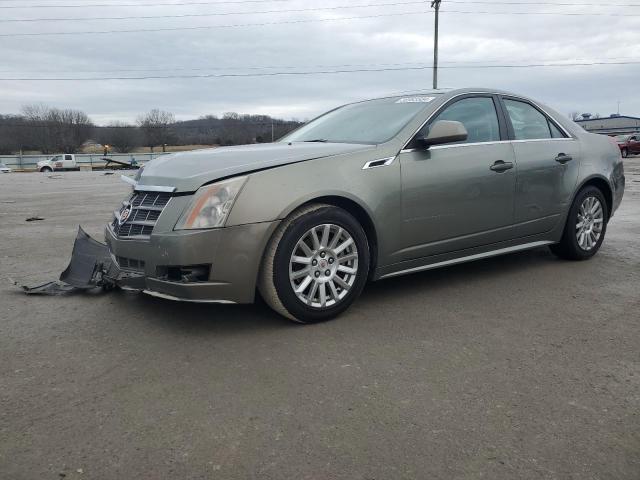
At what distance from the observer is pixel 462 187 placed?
448 centimetres

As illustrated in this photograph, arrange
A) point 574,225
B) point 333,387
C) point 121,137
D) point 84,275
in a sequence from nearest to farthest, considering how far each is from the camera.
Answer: point 333,387
point 84,275
point 574,225
point 121,137

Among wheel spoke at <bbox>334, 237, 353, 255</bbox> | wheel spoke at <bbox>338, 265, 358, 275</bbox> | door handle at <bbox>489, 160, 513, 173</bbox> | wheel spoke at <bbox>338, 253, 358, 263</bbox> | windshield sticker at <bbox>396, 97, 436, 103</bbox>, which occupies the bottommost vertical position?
wheel spoke at <bbox>338, 265, 358, 275</bbox>

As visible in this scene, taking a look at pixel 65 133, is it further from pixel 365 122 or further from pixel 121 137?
pixel 365 122

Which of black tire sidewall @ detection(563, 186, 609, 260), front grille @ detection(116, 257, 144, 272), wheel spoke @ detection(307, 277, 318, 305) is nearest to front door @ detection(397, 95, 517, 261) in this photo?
wheel spoke @ detection(307, 277, 318, 305)

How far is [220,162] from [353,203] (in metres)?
0.94

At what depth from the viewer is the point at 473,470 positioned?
7.07ft

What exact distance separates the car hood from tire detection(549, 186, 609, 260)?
249 centimetres

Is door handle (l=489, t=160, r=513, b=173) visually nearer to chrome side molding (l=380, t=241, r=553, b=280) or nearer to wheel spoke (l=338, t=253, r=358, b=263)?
chrome side molding (l=380, t=241, r=553, b=280)

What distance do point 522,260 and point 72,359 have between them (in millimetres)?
4326

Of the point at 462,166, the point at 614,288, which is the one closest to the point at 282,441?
the point at 462,166

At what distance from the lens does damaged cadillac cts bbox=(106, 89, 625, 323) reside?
351 cm

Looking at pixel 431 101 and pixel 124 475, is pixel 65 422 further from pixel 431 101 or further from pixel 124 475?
pixel 431 101

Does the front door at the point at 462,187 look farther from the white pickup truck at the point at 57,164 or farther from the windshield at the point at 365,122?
the white pickup truck at the point at 57,164

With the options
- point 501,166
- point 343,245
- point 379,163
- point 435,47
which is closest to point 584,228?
point 501,166
